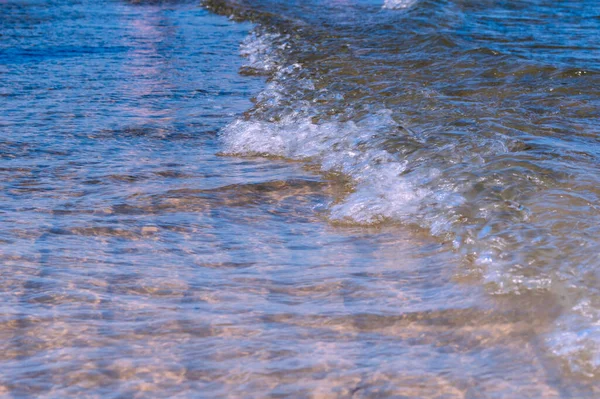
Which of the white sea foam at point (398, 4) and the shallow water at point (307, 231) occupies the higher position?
the white sea foam at point (398, 4)

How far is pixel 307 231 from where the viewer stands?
3.89 meters

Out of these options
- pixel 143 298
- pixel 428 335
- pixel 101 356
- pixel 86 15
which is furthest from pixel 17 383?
pixel 86 15

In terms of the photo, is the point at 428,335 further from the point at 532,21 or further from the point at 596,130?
the point at 532,21

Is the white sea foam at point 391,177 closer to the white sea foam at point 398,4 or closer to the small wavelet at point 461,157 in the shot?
the small wavelet at point 461,157

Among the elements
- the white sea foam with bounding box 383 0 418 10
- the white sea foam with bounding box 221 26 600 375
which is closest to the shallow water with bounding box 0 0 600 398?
the white sea foam with bounding box 221 26 600 375

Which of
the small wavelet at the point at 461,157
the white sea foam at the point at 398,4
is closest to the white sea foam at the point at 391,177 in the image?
the small wavelet at the point at 461,157

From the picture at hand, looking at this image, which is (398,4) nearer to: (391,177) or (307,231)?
(391,177)

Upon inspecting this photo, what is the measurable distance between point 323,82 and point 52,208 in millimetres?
3758

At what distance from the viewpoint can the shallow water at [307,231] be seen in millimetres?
2625

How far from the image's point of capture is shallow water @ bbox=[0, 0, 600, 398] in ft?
8.61

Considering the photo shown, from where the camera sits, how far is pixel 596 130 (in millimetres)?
5352

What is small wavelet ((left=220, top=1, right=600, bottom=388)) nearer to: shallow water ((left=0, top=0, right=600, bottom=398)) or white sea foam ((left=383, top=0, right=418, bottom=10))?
shallow water ((left=0, top=0, right=600, bottom=398))

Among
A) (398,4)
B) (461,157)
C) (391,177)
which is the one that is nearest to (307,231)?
(391,177)

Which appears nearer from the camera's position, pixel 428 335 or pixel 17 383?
pixel 17 383
